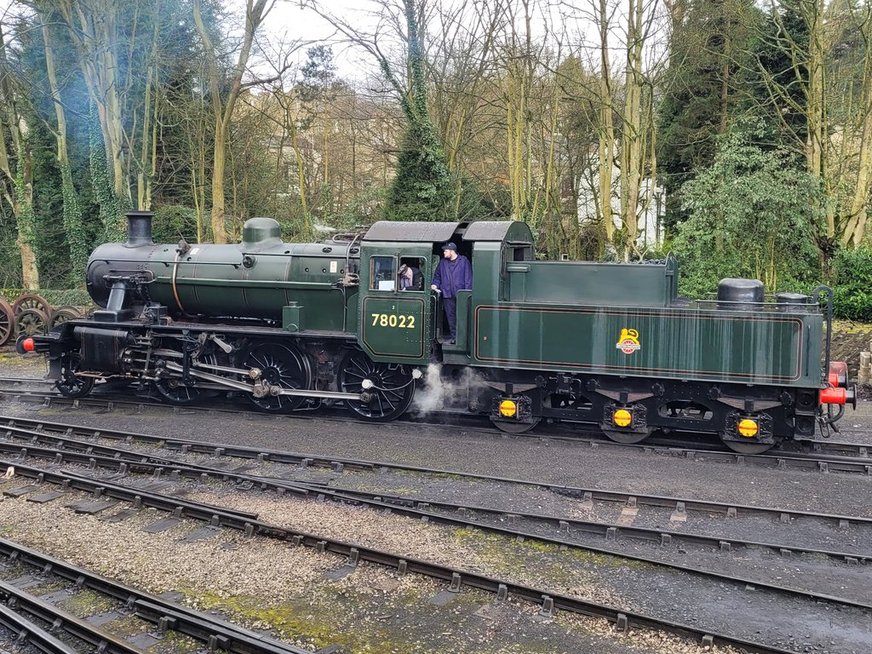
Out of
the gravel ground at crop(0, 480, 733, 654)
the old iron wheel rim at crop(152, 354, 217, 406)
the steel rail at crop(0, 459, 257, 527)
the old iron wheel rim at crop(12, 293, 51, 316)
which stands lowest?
the gravel ground at crop(0, 480, 733, 654)

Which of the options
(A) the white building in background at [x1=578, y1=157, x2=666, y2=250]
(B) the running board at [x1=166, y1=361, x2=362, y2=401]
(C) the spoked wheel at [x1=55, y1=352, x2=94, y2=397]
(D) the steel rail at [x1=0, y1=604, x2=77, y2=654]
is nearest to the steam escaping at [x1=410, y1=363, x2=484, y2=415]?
(B) the running board at [x1=166, y1=361, x2=362, y2=401]

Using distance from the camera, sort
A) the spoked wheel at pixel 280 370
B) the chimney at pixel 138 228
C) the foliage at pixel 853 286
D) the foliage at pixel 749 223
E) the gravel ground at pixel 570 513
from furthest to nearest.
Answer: the foliage at pixel 749 223 → the foliage at pixel 853 286 → the chimney at pixel 138 228 → the spoked wheel at pixel 280 370 → the gravel ground at pixel 570 513

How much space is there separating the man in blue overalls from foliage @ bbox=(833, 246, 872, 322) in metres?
10.8

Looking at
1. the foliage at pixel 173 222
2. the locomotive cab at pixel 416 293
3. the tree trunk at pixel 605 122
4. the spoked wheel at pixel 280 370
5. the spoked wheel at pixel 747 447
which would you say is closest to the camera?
the spoked wheel at pixel 747 447

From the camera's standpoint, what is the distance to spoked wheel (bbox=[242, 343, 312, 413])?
1252 cm

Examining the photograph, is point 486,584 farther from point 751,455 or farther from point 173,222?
point 173,222

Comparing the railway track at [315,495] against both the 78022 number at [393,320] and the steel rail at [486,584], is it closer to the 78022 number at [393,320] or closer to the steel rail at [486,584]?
the steel rail at [486,584]

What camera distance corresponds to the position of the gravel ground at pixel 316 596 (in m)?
5.50

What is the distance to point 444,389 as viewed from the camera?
1192 centimetres

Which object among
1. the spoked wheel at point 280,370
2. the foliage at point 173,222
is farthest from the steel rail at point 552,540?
the foliage at point 173,222

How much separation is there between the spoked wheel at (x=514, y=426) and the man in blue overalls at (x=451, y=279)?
148 cm

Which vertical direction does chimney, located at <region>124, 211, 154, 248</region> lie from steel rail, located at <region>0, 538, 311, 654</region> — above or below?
above

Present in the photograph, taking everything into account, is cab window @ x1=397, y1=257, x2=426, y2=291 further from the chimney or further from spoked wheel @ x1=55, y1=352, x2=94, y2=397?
spoked wheel @ x1=55, y1=352, x2=94, y2=397

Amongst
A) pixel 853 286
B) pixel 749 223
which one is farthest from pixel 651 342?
pixel 853 286
